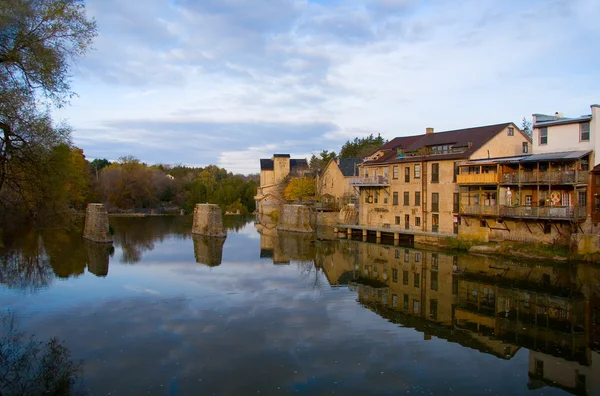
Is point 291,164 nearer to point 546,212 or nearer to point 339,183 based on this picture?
point 339,183

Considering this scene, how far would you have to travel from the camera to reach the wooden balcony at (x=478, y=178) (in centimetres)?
3145

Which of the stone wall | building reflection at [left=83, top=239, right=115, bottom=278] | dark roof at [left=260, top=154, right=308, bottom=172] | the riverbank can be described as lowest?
building reflection at [left=83, top=239, right=115, bottom=278]

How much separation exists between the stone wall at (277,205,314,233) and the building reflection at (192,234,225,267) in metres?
9.12

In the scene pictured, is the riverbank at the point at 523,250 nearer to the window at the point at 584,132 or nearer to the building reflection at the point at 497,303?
the building reflection at the point at 497,303

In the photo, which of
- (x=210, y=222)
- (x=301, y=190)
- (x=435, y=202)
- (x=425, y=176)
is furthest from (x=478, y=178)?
(x=301, y=190)

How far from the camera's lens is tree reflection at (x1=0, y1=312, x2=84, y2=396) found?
1132 centimetres

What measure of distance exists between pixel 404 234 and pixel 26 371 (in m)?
32.1

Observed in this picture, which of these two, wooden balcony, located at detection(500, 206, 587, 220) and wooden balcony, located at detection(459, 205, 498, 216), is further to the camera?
wooden balcony, located at detection(459, 205, 498, 216)

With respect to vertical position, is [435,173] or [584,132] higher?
[584,132]

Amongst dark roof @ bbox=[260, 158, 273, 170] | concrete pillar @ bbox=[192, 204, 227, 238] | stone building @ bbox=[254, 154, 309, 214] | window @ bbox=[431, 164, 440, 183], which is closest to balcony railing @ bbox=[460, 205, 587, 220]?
window @ bbox=[431, 164, 440, 183]

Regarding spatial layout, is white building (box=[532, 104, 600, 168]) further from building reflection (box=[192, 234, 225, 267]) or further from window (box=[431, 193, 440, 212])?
building reflection (box=[192, 234, 225, 267])

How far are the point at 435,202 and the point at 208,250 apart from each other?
19.0m

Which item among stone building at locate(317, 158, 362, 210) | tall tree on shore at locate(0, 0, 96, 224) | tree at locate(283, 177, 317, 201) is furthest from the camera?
tree at locate(283, 177, 317, 201)

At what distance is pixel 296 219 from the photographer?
1972 inches
